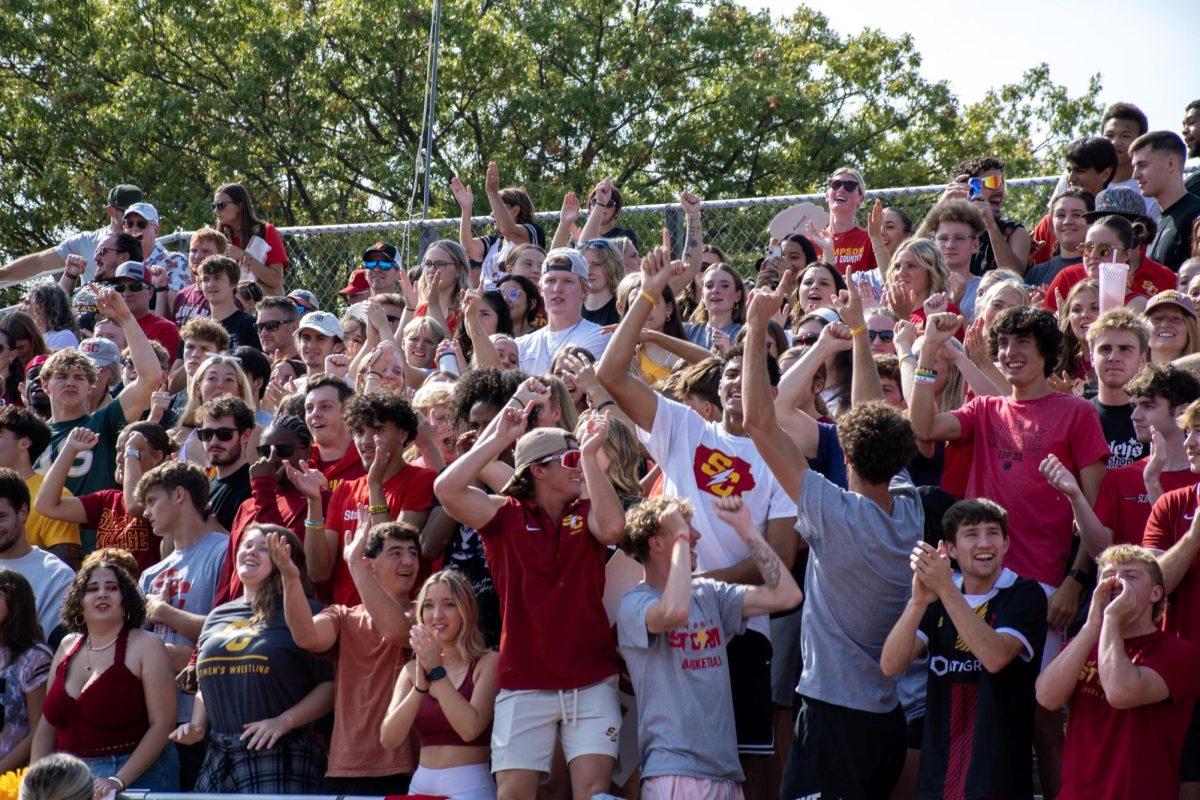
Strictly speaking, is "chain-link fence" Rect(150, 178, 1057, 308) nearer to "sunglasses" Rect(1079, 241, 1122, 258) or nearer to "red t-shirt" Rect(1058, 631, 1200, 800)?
"sunglasses" Rect(1079, 241, 1122, 258)

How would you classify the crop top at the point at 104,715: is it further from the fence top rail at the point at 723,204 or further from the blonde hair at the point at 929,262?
the fence top rail at the point at 723,204

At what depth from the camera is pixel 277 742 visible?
6238mm

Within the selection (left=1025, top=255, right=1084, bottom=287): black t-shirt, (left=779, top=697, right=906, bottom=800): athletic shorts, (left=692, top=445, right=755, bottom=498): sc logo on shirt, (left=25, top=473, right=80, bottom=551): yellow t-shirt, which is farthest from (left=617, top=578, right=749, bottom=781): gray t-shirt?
(left=1025, top=255, right=1084, bottom=287): black t-shirt

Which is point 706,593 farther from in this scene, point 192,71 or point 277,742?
point 192,71

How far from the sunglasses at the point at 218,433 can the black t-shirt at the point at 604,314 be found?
2.21 m

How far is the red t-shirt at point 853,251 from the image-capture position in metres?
9.53

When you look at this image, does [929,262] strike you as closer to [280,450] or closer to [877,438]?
[877,438]

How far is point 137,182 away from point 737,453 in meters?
16.9

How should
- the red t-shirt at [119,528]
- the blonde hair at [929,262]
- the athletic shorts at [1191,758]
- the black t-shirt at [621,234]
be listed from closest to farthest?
1. the athletic shorts at [1191,758]
2. the red t-shirt at [119,528]
3. the blonde hair at [929,262]
4. the black t-shirt at [621,234]

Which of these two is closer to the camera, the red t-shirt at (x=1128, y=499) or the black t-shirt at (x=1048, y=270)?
the red t-shirt at (x=1128, y=499)

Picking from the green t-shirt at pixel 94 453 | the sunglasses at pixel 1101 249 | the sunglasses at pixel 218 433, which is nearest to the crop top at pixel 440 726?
the sunglasses at pixel 218 433

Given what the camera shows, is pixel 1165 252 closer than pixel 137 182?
Yes

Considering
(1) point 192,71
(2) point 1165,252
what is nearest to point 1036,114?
(1) point 192,71

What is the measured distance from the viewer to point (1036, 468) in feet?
19.8
